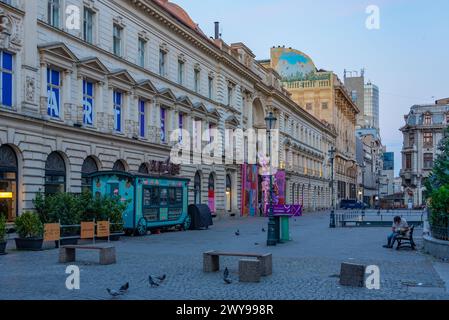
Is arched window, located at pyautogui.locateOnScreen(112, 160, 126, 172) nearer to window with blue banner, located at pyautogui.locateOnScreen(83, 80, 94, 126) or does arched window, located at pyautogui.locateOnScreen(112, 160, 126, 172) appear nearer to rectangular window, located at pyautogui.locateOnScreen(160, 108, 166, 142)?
window with blue banner, located at pyautogui.locateOnScreen(83, 80, 94, 126)

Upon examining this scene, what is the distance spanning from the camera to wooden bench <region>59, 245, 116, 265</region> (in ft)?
52.8

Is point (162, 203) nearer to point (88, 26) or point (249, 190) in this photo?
point (88, 26)

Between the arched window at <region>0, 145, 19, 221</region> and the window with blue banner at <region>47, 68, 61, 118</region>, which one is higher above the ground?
the window with blue banner at <region>47, 68, 61, 118</region>

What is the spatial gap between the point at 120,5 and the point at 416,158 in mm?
74770

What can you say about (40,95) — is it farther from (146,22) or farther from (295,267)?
(295,267)

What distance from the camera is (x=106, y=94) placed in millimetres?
33000

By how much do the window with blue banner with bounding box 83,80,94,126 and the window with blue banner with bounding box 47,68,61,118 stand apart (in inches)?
85.8

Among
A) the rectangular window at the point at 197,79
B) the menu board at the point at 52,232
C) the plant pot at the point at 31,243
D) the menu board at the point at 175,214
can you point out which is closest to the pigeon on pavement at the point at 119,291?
the plant pot at the point at 31,243

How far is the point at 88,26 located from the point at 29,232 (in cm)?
1504

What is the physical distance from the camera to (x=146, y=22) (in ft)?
125

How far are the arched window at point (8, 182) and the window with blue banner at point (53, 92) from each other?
345cm

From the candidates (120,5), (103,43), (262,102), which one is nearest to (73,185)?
(103,43)

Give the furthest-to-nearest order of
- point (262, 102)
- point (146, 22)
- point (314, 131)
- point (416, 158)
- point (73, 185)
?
point (416, 158) < point (314, 131) < point (262, 102) < point (146, 22) < point (73, 185)

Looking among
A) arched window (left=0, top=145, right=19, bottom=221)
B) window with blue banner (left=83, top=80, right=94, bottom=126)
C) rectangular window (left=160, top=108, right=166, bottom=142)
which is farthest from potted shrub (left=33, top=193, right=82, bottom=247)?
rectangular window (left=160, top=108, right=166, bottom=142)
